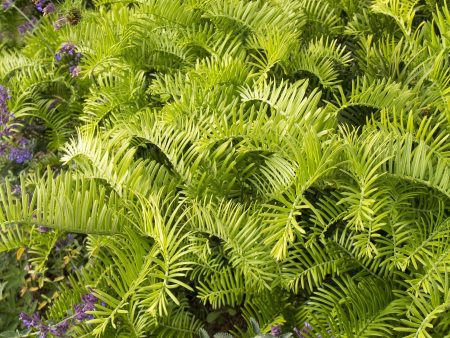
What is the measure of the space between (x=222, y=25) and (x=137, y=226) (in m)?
0.92

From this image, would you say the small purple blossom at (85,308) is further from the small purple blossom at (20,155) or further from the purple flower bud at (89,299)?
the small purple blossom at (20,155)

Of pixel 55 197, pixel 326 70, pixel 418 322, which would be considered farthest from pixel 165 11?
pixel 418 322

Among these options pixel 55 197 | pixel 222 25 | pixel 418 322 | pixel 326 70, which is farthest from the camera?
pixel 222 25

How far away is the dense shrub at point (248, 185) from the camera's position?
137 centimetres

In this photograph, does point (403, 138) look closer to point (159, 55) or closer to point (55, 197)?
point (55, 197)

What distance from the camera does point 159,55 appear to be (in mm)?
2111

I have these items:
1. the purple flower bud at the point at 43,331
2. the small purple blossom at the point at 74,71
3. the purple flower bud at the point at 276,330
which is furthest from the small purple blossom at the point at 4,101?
the purple flower bud at the point at 276,330

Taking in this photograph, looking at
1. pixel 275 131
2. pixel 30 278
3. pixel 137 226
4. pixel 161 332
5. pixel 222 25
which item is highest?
pixel 222 25

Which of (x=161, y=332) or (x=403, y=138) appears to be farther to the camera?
(x=161, y=332)

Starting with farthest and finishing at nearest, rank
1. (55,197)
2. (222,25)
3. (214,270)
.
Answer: (222,25), (214,270), (55,197)

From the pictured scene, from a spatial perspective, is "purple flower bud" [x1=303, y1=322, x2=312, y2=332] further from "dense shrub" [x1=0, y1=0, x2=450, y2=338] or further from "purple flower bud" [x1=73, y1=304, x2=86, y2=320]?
"purple flower bud" [x1=73, y1=304, x2=86, y2=320]

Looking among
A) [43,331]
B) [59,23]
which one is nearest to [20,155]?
[59,23]

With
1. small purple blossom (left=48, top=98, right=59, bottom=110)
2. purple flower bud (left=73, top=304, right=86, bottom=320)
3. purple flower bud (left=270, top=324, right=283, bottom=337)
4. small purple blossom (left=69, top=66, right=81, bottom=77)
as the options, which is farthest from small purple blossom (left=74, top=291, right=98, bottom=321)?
small purple blossom (left=48, top=98, right=59, bottom=110)

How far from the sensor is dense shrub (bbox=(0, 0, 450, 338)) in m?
1.37
